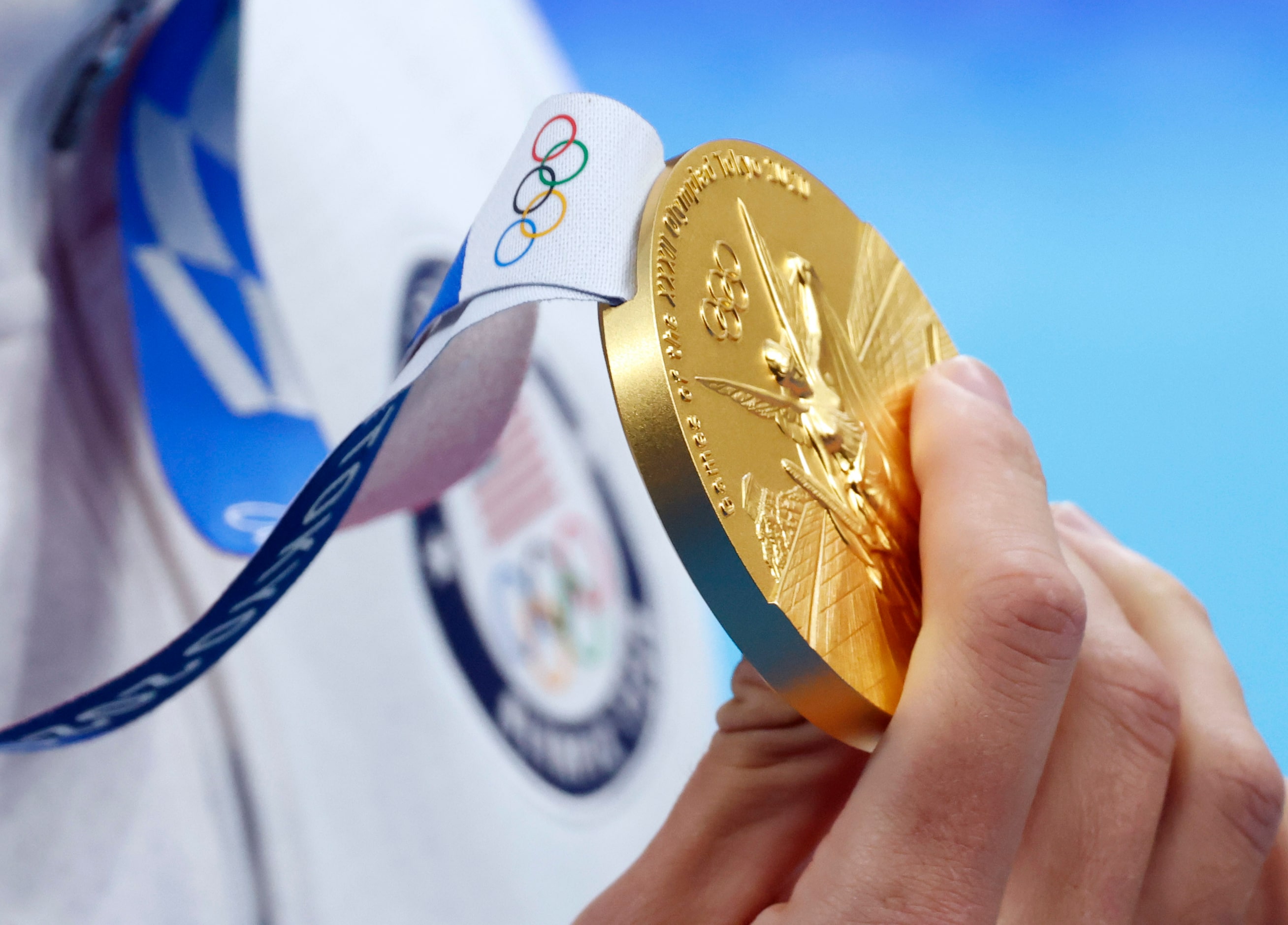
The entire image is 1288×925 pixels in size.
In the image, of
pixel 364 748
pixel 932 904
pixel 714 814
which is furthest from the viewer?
pixel 364 748

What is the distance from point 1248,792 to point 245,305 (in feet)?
3.42

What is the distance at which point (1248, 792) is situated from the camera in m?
0.58

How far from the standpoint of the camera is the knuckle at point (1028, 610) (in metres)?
0.47

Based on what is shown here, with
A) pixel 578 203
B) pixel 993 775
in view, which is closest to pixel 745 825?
pixel 993 775

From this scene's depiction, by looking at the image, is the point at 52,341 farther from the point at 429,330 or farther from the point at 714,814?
the point at 714,814

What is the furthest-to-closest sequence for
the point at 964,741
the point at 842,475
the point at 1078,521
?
the point at 1078,521 → the point at 842,475 → the point at 964,741

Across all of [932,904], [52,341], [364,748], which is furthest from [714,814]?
[52,341]

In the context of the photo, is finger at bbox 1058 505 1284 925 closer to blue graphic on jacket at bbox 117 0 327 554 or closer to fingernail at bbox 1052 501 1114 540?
fingernail at bbox 1052 501 1114 540

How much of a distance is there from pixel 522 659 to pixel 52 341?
0.64 m

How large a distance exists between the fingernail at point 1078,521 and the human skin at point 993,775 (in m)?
0.13

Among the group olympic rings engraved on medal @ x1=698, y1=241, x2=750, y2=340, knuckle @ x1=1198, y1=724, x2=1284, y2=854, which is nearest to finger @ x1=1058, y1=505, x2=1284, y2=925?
knuckle @ x1=1198, y1=724, x2=1284, y2=854

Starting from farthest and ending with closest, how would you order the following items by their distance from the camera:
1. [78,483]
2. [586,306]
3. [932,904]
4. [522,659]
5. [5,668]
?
1. [586,306]
2. [522,659]
3. [78,483]
4. [5,668]
5. [932,904]

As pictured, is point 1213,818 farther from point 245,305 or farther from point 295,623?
point 245,305

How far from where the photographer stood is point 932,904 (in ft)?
1.50
